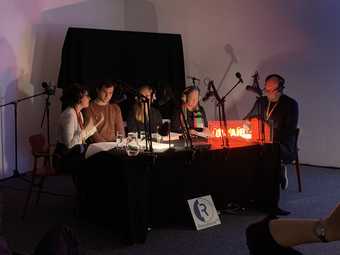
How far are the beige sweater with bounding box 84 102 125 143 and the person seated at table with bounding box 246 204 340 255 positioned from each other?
283 centimetres

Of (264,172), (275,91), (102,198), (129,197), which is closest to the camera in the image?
(129,197)

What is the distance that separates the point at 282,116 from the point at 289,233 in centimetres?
324

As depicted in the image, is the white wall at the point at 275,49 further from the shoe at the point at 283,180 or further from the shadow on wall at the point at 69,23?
the shoe at the point at 283,180

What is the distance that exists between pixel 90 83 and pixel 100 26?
1.16 meters

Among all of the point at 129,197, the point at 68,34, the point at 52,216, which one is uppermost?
the point at 68,34

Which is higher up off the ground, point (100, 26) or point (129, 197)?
point (100, 26)

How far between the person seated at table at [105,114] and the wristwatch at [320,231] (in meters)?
3.00

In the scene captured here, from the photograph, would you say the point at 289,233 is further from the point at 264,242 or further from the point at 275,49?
the point at 275,49

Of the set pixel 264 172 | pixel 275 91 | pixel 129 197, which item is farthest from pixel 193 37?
pixel 129 197

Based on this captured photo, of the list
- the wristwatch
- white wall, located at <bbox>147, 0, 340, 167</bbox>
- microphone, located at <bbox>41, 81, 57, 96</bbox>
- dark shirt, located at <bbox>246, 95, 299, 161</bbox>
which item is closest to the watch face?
the wristwatch

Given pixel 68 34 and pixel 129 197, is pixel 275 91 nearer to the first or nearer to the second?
pixel 129 197

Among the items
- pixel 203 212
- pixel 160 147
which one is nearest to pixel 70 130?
pixel 160 147

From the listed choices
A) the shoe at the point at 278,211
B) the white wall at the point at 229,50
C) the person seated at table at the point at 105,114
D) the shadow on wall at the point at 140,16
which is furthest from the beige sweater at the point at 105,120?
the shadow on wall at the point at 140,16

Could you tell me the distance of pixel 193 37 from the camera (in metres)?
6.27
